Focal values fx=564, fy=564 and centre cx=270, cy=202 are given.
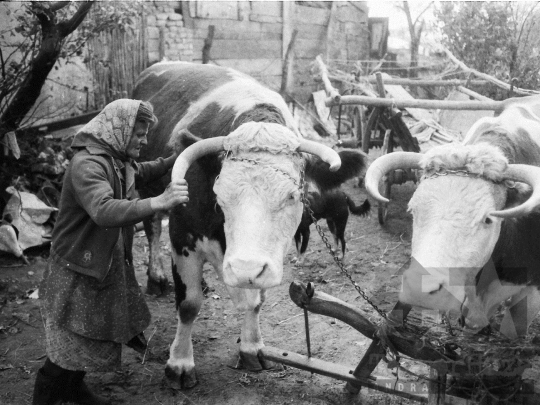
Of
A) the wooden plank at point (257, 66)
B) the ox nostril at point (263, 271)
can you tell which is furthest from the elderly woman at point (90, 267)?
the wooden plank at point (257, 66)

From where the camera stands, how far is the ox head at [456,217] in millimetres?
2377

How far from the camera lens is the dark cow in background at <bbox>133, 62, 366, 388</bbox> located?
2.84 metres

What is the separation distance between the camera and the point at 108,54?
860 centimetres

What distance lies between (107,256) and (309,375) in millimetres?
1587

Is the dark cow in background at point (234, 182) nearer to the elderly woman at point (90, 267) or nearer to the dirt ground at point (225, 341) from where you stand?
the dirt ground at point (225, 341)

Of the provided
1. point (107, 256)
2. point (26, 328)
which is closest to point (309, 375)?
point (107, 256)

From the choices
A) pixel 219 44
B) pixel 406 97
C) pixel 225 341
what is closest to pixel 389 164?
pixel 225 341

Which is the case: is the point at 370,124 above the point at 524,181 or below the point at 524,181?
below

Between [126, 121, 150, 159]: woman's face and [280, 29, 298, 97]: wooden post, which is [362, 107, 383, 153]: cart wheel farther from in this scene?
[280, 29, 298, 97]: wooden post

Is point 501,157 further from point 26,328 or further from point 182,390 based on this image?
point 26,328

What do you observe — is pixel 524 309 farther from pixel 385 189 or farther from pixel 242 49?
pixel 242 49

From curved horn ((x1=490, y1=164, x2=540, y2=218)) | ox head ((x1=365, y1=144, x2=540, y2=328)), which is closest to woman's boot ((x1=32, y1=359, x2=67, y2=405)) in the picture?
ox head ((x1=365, y1=144, x2=540, y2=328))

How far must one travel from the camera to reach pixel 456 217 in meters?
2.46

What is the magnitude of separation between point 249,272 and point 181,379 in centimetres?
130
